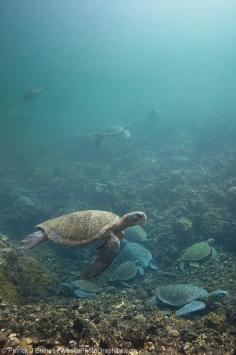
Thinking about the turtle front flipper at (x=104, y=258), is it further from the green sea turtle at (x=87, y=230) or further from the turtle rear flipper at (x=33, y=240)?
the turtle rear flipper at (x=33, y=240)

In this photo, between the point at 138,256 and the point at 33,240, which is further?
the point at 138,256

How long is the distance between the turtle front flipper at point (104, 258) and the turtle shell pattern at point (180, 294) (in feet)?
3.98

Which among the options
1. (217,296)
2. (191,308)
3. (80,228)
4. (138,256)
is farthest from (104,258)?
(138,256)

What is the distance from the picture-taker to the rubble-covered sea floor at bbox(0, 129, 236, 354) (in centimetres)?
375

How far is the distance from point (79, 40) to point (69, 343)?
141 metres

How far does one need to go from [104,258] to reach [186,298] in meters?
1.72

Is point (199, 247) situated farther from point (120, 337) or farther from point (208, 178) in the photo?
point (208, 178)

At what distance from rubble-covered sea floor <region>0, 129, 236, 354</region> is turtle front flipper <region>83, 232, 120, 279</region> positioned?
22.0 inches

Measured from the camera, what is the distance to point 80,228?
6.17m

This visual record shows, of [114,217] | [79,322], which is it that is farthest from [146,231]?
[79,322]

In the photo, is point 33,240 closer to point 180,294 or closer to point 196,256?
point 180,294

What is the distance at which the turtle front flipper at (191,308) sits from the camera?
487cm

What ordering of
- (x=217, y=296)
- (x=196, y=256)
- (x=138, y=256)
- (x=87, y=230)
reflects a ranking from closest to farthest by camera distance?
(x=217, y=296) < (x=87, y=230) < (x=196, y=256) < (x=138, y=256)

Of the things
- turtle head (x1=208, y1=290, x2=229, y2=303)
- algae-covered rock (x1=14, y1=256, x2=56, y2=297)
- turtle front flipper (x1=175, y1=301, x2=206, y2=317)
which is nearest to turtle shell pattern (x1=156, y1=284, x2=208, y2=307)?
turtle head (x1=208, y1=290, x2=229, y2=303)
